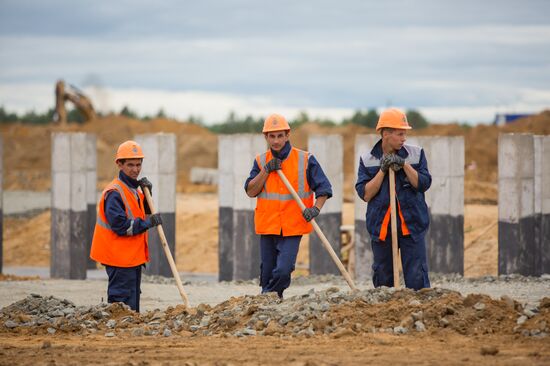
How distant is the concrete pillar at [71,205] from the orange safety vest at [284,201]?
685 cm

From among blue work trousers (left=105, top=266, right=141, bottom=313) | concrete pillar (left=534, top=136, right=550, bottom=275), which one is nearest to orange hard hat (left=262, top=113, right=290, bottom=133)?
blue work trousers (left=105, top=266, right=141, bottom=313)

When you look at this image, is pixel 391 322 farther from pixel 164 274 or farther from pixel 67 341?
pixel 164 274

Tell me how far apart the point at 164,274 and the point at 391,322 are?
26.0 feet

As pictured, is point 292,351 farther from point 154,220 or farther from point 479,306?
point 154,220

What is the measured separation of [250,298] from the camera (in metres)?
9.04

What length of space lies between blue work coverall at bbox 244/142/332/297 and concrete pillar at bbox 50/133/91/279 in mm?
6833

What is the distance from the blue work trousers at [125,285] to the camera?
9570 mm

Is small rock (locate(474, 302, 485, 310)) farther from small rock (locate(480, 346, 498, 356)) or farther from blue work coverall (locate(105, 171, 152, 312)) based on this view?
blue work coverall (locate(105, 171, 152, 312))

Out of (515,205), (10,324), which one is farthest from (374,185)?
(515,205)

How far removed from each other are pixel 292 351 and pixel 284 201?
240 centimetres

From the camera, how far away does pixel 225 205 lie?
15922 mm

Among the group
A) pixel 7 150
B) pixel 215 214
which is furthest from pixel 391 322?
pixel 7 150

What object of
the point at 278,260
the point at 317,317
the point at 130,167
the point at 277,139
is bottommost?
the point at 317,317

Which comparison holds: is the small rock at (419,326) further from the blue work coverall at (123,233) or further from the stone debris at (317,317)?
the blue work coverall at (123,233)
